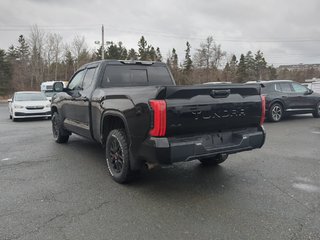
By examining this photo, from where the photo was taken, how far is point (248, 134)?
423cm

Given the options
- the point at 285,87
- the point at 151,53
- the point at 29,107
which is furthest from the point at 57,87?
the point at 151,53

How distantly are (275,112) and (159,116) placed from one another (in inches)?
376

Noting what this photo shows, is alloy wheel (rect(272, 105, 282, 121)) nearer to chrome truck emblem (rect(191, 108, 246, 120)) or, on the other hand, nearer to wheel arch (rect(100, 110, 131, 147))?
chrome truck emblem (rect(191, 108, 246, 120))

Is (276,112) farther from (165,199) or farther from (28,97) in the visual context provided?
(28,97)

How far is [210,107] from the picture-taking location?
12.4 feet

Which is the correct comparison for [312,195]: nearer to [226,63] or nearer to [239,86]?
[239,86]

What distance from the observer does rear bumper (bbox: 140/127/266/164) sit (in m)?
3.50

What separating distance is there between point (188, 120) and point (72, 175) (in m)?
2.43

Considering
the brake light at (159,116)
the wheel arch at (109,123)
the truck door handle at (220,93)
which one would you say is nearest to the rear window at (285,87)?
the truck door handle at (220,93)

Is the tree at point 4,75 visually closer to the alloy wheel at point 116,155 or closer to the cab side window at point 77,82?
the cab side window at point 77,82

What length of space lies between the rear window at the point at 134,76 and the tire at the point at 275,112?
6.92 m

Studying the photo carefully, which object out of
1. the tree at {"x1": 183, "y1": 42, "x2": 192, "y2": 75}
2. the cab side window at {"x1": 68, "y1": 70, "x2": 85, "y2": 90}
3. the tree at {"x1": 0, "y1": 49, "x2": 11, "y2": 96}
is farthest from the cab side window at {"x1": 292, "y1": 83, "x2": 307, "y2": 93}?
the tree at {"x1": 0, "y1": 49, "x2": 11, "y2": 96}

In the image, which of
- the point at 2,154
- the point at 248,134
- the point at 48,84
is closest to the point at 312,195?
the point at 248,134

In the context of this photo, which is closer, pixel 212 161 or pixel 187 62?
pixel 212 161
